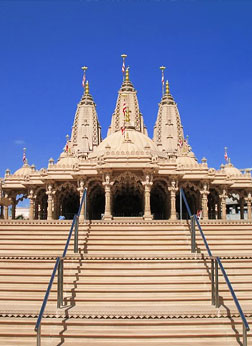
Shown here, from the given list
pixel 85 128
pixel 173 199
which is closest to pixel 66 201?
pixel 173 199

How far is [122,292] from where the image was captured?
32.2 ft

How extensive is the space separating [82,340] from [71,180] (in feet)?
65.8

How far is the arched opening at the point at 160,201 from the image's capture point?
2679cm

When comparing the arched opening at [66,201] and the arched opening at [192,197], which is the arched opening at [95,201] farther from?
the arched opening at [192,197]

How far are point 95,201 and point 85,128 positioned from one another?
984 inches

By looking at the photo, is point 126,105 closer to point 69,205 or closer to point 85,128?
point 85,128

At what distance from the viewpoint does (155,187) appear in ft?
91.5

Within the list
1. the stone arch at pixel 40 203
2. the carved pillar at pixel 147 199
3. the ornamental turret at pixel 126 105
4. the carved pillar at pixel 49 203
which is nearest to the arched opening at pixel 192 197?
the carved pillar at pixel 147 199

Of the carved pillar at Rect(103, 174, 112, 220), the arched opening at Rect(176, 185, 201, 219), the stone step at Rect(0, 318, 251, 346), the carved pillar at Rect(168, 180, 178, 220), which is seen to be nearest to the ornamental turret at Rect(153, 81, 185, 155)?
the arched opening at Rect(176, 185, 201, 219)

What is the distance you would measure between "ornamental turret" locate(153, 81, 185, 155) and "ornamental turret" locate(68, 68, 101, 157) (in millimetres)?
8525

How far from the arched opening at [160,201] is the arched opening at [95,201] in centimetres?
384

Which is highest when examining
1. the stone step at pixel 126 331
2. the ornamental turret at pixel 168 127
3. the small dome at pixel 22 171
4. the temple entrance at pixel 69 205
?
the ornamental turret at pixel 168 127

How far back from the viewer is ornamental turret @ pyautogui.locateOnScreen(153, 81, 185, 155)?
50500 millimetres

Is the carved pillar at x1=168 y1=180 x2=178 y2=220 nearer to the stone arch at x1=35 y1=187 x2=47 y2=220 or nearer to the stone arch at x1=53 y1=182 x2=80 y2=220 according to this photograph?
the stone arch at x1=53 y1=182 x2=80 y2=220
